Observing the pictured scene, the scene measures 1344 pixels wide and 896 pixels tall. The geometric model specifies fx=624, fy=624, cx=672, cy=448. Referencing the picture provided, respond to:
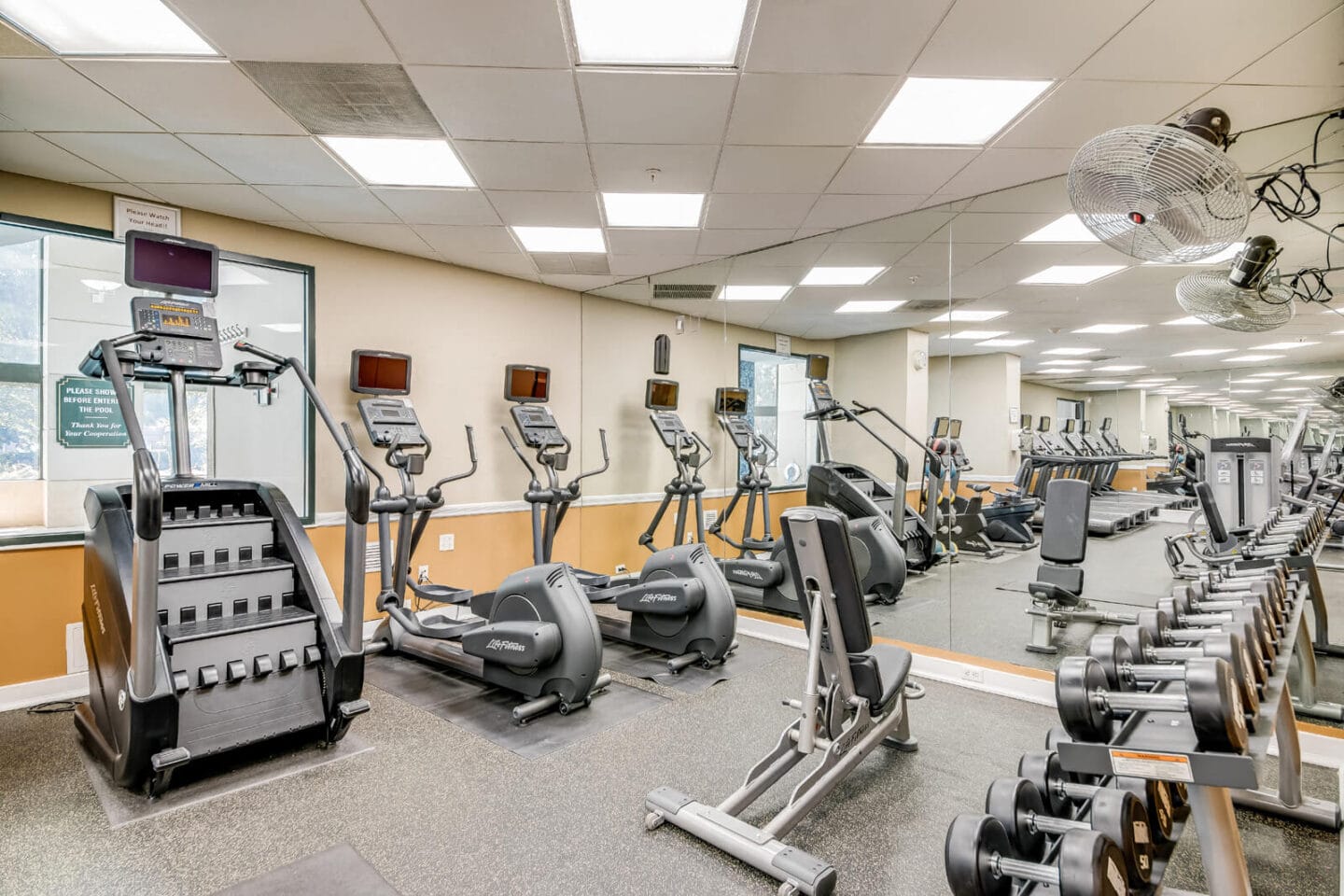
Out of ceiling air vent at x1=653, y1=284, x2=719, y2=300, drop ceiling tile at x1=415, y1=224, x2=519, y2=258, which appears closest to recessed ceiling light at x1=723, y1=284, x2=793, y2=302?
ceiling air vent at x1=653, y1=284, x2=719, y2=300

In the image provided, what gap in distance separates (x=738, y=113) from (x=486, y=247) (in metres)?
2.55

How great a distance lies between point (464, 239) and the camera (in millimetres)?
4488

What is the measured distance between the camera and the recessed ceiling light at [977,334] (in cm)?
466

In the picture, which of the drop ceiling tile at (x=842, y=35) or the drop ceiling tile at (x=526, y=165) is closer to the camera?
the drop ceiling tile at (x=842, y=35)

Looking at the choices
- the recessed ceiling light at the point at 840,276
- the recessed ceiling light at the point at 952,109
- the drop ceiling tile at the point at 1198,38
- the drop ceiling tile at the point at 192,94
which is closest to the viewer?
the drop ceiling tile at the point at 1198,38

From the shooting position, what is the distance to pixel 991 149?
3.06 meters

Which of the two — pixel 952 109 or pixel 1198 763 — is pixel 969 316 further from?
pixel 1198 763

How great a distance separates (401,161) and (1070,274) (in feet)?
14.9

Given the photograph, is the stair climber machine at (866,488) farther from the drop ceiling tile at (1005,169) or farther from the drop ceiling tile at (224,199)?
the drop ceiling tile at (224,199)

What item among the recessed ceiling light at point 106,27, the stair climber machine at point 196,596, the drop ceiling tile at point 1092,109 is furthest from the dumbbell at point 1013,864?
the recessed ceiling light at point 106,27

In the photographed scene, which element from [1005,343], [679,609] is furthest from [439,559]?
[1005,343]

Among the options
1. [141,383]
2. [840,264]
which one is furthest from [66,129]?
[840,264]

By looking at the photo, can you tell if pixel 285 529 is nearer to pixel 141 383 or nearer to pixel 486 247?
pixel 141 383

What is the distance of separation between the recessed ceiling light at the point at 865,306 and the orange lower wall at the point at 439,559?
67.7 inches
